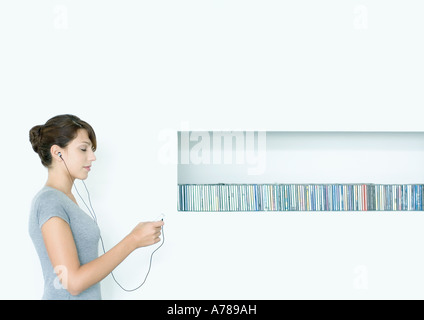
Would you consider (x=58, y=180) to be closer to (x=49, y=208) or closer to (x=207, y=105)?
(x=49, y=208)

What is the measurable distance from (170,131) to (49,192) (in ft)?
2.84

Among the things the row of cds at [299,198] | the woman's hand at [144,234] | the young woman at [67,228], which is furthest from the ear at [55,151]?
the row of cds at [299,198]

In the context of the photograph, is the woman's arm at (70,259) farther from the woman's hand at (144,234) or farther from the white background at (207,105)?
the white background at (207,105)

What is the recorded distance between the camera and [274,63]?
2.30 m

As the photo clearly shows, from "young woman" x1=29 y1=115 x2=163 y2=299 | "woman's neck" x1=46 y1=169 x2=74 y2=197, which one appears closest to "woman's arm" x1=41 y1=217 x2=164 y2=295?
"young woman" x1=29 y1=115 x2=163 y2=299

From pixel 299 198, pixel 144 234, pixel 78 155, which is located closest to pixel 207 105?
pixel 299 198

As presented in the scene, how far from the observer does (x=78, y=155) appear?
1673 millimetres

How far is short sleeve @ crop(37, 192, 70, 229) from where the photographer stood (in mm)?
1451

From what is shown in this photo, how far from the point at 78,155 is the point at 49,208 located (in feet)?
0.89

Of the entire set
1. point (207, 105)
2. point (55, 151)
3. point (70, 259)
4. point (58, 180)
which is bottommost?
point (70, 259)

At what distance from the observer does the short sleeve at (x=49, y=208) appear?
1451 mm

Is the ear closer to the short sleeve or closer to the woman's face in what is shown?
the woman's face

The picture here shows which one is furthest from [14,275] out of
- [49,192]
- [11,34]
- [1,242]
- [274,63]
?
[274,63]

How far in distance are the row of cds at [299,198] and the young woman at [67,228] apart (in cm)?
78
